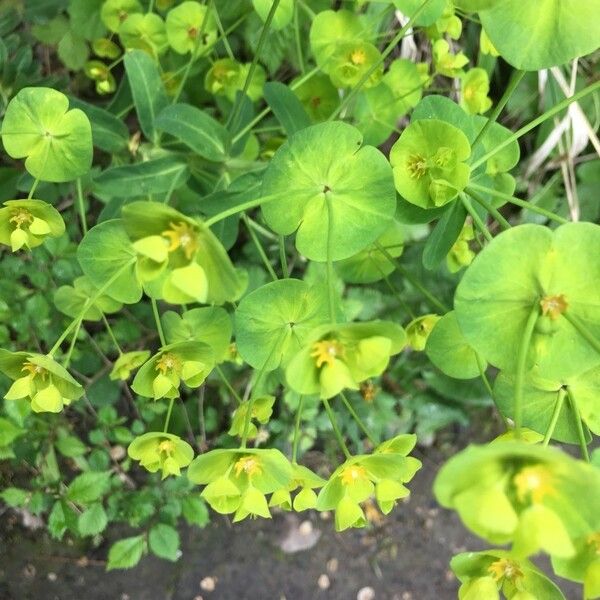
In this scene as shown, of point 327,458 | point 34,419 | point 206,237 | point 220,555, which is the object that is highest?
point 206,237

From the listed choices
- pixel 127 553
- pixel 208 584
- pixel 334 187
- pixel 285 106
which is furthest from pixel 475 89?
pixel 208 584

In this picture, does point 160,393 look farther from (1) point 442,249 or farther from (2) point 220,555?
(2) point 220,555

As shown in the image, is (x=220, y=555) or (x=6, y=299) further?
(x=220, y=555)

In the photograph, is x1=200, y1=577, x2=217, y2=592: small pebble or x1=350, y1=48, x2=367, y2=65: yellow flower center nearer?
x1=350, y1=48, x2=367, y2=65: yellow flower center

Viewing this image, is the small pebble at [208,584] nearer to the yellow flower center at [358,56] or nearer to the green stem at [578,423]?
the green stem at [578,423]

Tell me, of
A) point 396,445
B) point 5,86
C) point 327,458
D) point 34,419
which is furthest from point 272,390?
point 5,86

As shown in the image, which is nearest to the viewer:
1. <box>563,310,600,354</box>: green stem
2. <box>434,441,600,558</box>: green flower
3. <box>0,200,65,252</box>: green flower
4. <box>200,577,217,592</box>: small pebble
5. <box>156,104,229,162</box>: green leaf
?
<box>434,441,600,558</box>: green flower

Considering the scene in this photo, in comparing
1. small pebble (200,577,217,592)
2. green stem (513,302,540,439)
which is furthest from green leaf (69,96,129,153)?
small pebble (200,577,217,592)

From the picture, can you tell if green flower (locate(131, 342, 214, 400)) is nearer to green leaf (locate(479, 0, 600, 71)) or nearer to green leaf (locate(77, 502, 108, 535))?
green leaf (locate(479, 0, 600, 71))
